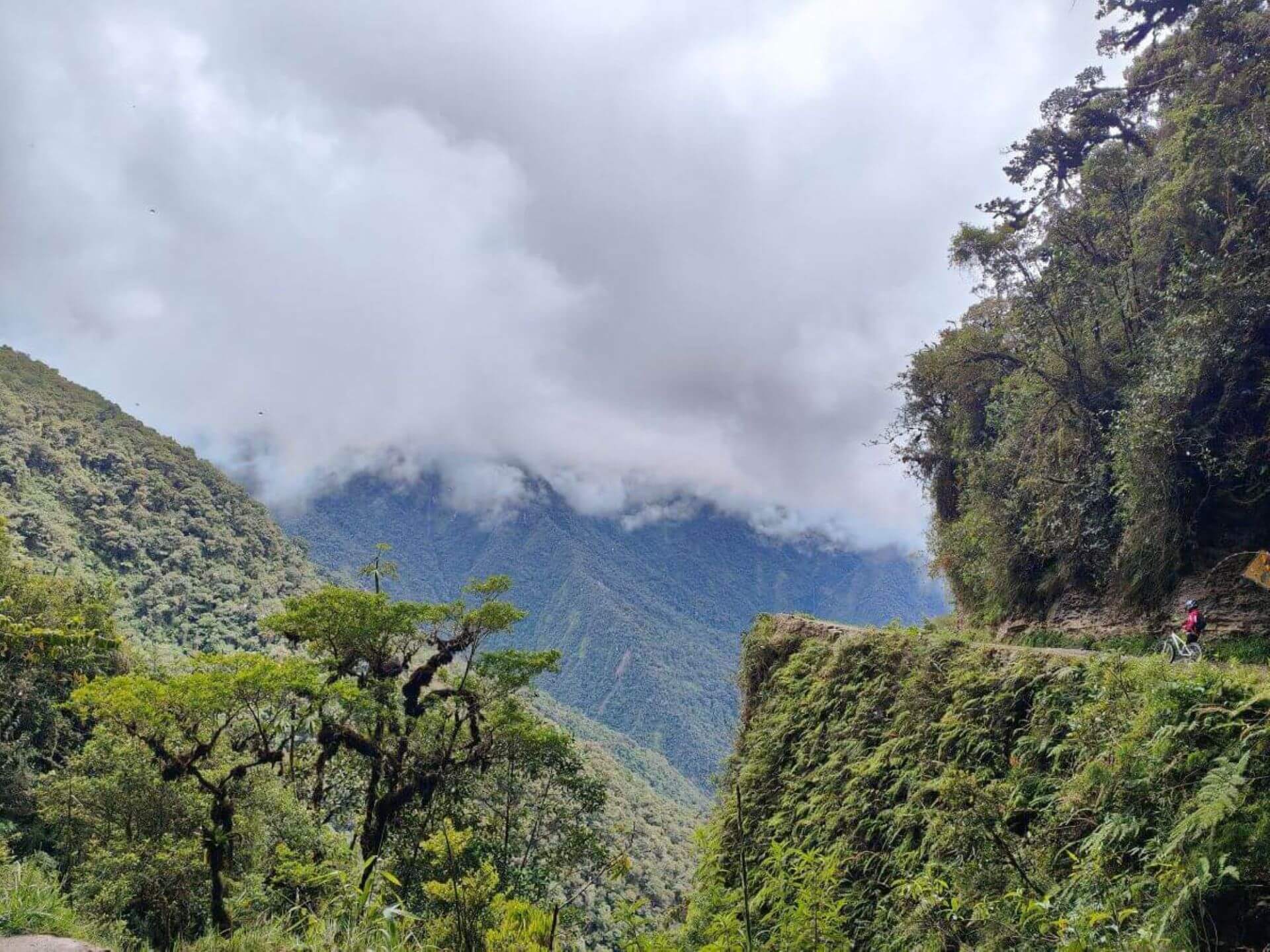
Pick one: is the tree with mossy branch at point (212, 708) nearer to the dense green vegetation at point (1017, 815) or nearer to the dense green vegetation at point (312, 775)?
the dense green vegetation at point (312, 775)

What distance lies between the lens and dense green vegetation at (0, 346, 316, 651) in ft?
187

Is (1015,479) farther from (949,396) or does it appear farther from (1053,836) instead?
(1053,836)

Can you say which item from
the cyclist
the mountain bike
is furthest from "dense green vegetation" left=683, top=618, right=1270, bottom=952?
the cyclist

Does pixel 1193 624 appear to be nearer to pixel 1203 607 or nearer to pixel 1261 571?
pixel 1261 571

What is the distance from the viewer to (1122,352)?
582 inches

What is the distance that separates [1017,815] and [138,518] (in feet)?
281

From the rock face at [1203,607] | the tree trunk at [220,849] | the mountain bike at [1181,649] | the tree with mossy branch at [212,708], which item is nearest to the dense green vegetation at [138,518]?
the tree with mossy branch at [212,708]

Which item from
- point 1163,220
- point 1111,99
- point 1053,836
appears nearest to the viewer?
point 1053,836

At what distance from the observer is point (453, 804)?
17484 millimetres

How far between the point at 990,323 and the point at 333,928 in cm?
2112

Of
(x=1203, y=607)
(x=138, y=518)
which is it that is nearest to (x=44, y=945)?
(x=1203, y=607)

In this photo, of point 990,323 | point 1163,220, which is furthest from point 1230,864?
point 990,323

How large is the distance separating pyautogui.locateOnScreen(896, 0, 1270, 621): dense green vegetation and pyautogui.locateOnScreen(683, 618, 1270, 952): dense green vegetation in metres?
6.89

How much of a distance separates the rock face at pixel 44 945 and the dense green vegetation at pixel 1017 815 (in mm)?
4543
